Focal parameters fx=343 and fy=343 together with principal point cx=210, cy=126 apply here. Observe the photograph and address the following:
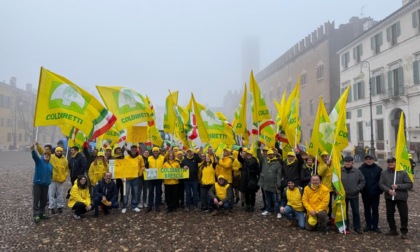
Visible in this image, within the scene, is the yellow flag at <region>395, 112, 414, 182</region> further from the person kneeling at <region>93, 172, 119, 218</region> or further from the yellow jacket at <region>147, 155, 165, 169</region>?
the person kneeling at <region>93, 172, 119, 218</region>

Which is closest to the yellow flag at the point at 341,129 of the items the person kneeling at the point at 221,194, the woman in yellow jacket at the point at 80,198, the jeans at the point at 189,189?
the person kneeling at the point at 221,194

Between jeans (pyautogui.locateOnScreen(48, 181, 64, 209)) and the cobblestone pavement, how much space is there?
0.36 meters

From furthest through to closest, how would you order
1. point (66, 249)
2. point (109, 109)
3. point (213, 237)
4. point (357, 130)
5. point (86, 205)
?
point (357, 130), point (109, 109), point (86, 205), point (213, 237), point (66, 249)

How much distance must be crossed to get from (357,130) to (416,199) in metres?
28.3

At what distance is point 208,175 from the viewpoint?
1028 centimetres

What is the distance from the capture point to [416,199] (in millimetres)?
12320

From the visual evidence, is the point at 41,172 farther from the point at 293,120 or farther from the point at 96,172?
the point at 293,120

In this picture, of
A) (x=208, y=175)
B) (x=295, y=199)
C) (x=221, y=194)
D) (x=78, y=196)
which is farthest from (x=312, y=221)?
(x=78, y=196)

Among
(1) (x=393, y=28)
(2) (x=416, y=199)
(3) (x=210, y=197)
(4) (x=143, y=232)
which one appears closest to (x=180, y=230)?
(4) (x=143, y=232)

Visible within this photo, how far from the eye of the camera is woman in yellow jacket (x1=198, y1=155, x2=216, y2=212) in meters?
10.3

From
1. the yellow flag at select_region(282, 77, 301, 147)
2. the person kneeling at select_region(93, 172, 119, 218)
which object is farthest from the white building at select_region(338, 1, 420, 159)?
the person kneeling at select_region(93, 172, 119, 218)

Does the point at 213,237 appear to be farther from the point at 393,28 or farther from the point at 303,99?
the point at 303,99

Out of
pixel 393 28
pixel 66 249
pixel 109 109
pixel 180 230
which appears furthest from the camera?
pixel 393 28

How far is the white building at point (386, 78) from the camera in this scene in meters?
29.4
